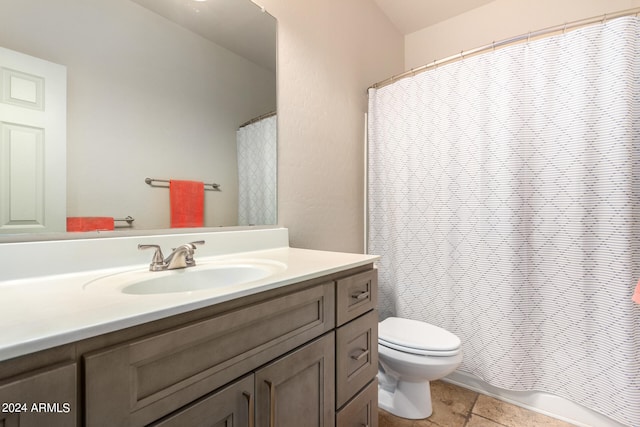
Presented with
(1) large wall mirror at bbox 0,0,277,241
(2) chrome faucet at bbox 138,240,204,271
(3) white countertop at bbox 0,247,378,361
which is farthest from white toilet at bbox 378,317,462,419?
(2) chrome faucet at bbox 138,240,204,271

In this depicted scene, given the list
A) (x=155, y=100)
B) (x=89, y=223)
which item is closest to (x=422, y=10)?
(x=155, y=100)

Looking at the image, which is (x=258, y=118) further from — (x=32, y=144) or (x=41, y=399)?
(x=41, y=399)

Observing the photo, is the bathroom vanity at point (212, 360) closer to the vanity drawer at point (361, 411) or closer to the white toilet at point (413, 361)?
the vanity drawer at point (361, 411)

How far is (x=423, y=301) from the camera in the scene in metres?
1.74

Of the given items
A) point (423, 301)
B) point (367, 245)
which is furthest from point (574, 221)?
point (367, 245)

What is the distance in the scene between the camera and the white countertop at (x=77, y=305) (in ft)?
1.33

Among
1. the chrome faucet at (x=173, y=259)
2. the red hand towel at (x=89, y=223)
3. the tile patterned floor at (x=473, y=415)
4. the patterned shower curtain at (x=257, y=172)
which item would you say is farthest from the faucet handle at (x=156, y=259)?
the tile patterned floor at (x=473, y=415)

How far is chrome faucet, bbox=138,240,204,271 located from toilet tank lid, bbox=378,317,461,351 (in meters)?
0.97

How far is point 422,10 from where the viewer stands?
2.18 m

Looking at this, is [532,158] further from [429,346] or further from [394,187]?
[429,346]

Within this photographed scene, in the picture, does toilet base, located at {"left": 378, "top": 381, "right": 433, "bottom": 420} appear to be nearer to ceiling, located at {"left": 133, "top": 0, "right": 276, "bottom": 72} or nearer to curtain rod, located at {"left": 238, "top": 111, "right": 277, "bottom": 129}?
curtain rod, located at {"left": 238, "top": 111, "right": 277, "bottom": 129}

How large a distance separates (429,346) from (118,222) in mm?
1323

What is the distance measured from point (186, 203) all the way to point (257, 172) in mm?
359

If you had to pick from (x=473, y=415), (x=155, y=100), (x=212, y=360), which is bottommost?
(x=473, y=415)
